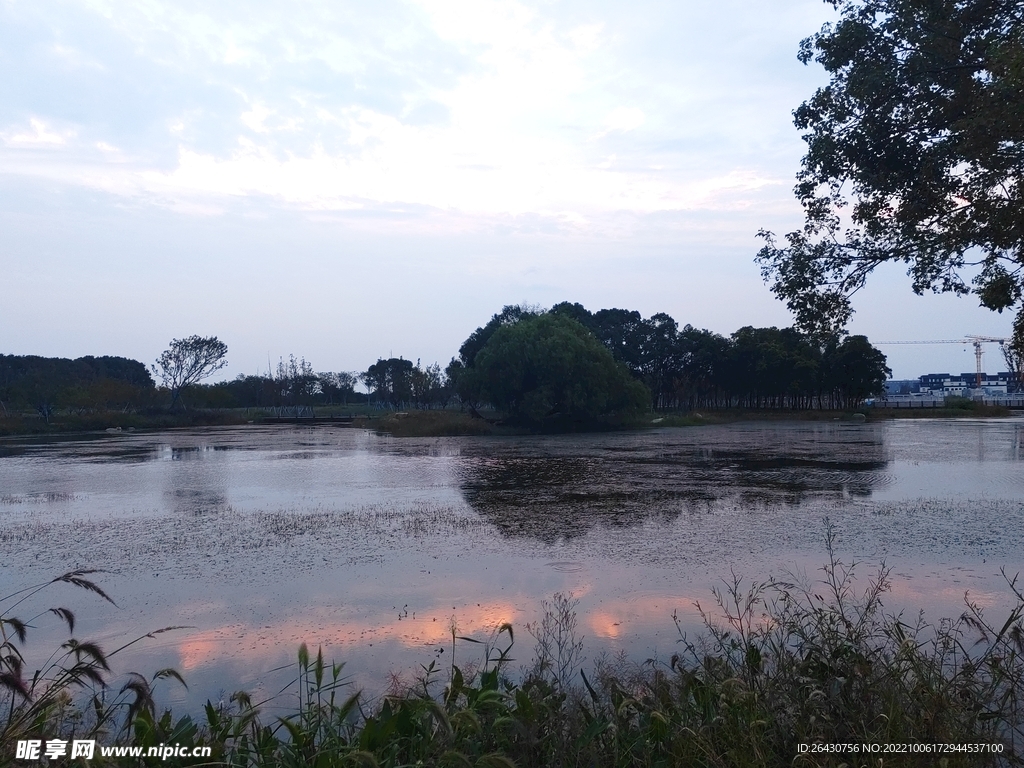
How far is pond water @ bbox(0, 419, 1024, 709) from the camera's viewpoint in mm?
6785

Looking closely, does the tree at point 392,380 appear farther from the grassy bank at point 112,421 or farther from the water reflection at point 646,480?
the water reflection at point 646,480

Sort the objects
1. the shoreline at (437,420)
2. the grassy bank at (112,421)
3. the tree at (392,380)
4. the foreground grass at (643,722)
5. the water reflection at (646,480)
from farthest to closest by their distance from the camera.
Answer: the tree at (392,380) → the grassy bank at (112,421) → the shoreline at (437,420) → the water reflection at (646,480) → the foreground grass at (643,722)

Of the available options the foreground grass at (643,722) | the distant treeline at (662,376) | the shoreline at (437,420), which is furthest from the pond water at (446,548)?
the distant treeline at (662,376)

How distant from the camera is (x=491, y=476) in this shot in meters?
20.3

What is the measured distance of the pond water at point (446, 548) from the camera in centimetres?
679

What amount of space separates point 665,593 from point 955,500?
866cm

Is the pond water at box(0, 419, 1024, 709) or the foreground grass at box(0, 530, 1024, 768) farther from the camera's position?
the pond water at box(0, 419, 1024, 709)

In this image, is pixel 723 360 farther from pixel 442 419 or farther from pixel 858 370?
pixel 442 419

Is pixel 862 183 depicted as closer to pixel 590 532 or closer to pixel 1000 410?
pixel 590 532

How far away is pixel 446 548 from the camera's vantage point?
1066 centimetres

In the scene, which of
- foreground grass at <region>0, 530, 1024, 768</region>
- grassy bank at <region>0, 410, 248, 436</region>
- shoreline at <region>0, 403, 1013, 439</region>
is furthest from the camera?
grassy bank at <region>0, 410, 248, 436</region>

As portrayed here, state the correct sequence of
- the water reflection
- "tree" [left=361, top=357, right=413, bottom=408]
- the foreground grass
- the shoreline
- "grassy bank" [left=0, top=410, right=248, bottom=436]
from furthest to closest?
"tree" [left=361, top=357, right=413, bottom=408] < "grassy bank" [left=0, top=410, right=248, bottom=436] < the shoreline < the water reflection < the foreground grass

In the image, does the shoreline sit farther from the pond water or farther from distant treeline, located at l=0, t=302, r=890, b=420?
the pond water

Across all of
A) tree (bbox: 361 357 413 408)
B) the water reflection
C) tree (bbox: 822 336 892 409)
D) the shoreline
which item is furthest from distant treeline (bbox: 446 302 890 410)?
the water reflection
